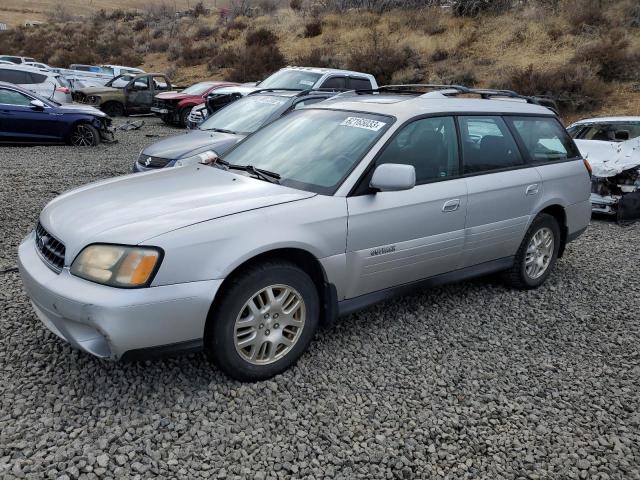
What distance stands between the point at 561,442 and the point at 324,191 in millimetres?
1949

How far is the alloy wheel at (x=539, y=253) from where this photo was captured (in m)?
4.88

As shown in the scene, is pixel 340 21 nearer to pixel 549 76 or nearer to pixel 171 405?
pixel 549 76

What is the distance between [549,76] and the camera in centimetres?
1731

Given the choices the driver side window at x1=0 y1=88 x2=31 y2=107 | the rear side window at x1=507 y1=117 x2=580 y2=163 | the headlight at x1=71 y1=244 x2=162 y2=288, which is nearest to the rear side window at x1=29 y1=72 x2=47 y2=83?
the driver side window at x1=0 y1=88 x2=31 y2=107

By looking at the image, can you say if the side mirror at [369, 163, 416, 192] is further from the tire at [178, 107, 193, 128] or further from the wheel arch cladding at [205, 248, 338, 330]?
the tire at [178, 107, 193, 128]

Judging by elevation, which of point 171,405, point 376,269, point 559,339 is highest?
point 376,269

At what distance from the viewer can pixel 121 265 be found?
9.18ft

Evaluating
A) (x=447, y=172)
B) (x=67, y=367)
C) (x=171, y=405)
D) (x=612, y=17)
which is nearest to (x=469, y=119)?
(x=447, y=172)

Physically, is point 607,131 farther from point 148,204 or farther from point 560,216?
point 148,204

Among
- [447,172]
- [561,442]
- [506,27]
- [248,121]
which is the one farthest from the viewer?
[506,27]

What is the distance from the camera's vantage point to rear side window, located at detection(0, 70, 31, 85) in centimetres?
1511

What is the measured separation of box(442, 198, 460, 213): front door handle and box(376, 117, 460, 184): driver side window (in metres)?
0.20

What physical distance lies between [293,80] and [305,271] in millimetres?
8564

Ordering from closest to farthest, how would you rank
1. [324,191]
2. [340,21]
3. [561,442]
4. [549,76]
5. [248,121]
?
[561,442], [324,191], [248,121], [549,76], [340,21]
